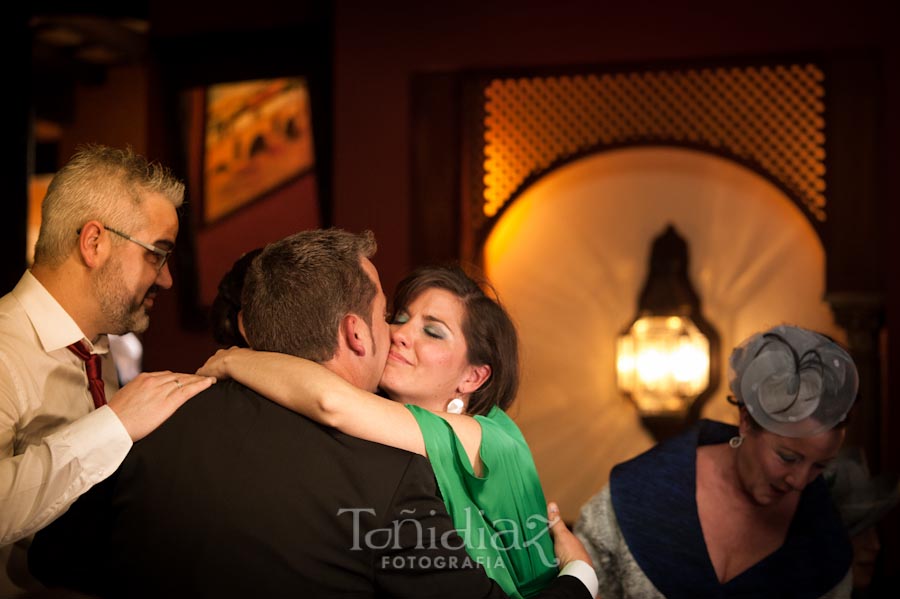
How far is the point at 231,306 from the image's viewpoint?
2.52 meters

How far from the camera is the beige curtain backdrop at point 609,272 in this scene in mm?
5195

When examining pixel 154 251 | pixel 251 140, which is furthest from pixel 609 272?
pixel 154 251

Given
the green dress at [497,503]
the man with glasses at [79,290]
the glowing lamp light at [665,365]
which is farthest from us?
the glowing lamp light at [665,365]

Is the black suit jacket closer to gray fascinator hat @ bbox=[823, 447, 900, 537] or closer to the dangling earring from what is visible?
the dangling earring

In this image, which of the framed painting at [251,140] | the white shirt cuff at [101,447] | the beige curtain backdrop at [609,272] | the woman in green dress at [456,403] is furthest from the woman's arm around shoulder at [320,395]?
the framed painting at [251,140]

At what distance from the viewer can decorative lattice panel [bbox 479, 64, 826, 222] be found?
4691 millimetres

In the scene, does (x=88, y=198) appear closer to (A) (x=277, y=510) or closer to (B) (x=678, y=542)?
(A) (x=277, y=510)

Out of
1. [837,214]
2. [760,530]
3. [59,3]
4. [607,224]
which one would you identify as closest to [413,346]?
[760,530]

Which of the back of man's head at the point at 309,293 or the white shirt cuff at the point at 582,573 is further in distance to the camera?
the white shirt cuff at the point at 582,573

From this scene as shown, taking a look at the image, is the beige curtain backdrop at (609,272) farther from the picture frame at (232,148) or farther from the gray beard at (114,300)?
the gray beard at (114,300)

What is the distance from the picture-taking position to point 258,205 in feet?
18.6

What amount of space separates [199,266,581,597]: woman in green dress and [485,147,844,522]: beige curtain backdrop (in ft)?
8.74

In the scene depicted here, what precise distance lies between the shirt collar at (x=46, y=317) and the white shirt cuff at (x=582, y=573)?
1230mm

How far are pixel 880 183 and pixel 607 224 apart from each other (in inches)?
57.4
